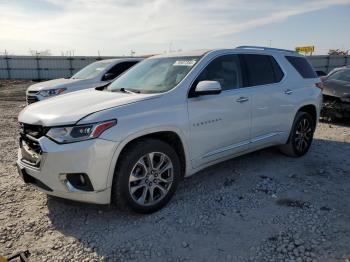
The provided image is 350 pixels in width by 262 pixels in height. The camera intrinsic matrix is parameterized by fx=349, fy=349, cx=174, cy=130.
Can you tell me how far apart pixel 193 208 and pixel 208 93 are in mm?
1334

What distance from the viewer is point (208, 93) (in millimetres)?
4012

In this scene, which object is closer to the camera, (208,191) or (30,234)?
(30,234)

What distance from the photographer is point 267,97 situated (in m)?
5.00

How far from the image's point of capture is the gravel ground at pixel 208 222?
316 centimetres

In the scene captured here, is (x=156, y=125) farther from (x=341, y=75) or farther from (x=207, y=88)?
(x=341, y=75)

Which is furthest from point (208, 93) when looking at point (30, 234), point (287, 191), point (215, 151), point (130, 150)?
point (30, 234)

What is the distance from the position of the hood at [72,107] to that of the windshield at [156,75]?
304mm

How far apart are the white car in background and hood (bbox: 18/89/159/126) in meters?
4.42

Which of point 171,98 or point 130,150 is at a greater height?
point 171,98

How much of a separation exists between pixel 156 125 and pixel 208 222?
45.9 inches

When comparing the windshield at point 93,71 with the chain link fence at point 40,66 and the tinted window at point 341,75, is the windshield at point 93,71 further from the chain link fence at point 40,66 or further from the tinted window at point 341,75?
the chain link fence at point 40,66

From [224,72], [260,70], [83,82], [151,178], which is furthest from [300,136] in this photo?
[83,82]

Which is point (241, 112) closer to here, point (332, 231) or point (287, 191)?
point (287, 191)

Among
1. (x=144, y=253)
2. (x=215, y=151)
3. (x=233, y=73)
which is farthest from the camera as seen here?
(x=233, y=73)
